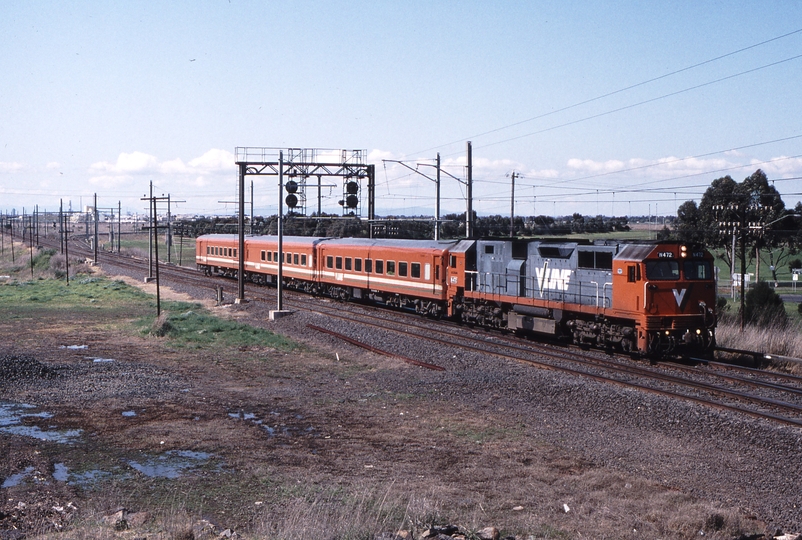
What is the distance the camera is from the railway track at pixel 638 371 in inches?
654

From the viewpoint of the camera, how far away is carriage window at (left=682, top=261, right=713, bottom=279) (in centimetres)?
2228

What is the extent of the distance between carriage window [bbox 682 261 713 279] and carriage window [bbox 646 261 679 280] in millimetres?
357

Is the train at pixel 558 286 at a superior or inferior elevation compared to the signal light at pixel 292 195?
inferior

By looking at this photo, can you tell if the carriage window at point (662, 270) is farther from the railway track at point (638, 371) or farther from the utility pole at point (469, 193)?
the utility pole at point (469, 193)

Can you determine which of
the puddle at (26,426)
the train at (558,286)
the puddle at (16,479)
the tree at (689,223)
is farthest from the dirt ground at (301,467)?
the tree at (689,223)

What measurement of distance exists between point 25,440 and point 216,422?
361 cm

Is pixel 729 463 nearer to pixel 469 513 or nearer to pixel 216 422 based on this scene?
pixel 469 513

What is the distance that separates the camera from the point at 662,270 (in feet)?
71.7

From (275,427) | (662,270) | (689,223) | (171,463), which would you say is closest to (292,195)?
(662,270)

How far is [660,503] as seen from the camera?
35.1 ft

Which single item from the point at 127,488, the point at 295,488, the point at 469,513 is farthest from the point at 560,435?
the point at 127,488

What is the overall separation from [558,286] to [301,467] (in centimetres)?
1483

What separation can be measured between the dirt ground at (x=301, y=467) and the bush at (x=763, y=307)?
72.7ft

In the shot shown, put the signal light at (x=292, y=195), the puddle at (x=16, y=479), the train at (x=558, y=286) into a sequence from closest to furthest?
the puddle at (x=16, y=479) → the train at (x=558, y=286) → the signal light at (x=292, y=195)
